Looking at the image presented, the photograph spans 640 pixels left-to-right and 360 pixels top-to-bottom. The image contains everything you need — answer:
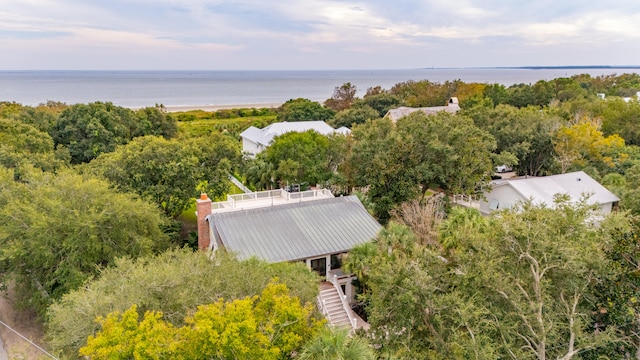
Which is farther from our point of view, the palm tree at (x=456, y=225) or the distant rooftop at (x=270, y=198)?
the distant rooftop at (x=270, y=198)

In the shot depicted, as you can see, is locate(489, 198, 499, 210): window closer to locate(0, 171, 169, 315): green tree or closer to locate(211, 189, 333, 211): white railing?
locate(211, 189, 333, 211): white railing

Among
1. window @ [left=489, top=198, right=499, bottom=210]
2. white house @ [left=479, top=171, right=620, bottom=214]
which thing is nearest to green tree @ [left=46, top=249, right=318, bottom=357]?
white house @ [left=479, top=171, right=620, bottom=214]

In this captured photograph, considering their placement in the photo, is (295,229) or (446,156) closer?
(295,229)

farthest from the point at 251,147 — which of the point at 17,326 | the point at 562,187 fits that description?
the point at 562,187

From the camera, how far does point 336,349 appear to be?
1009 centimetres

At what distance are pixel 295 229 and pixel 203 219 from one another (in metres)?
5.30

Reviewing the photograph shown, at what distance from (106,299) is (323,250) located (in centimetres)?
1048

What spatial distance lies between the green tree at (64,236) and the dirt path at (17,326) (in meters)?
1.78

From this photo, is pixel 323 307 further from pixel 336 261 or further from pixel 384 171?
pixel 384 171

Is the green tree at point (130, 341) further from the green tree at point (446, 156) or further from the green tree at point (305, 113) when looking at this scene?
the green tree at point (305, 113)

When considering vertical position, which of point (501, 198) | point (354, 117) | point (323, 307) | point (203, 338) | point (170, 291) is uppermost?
point (354, 117)

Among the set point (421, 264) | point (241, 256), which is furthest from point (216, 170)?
point (421, 264)

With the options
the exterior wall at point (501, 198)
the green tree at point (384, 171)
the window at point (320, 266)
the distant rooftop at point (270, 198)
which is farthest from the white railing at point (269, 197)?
the exterior wall at point (501, 198)

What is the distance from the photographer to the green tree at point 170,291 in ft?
43.4
